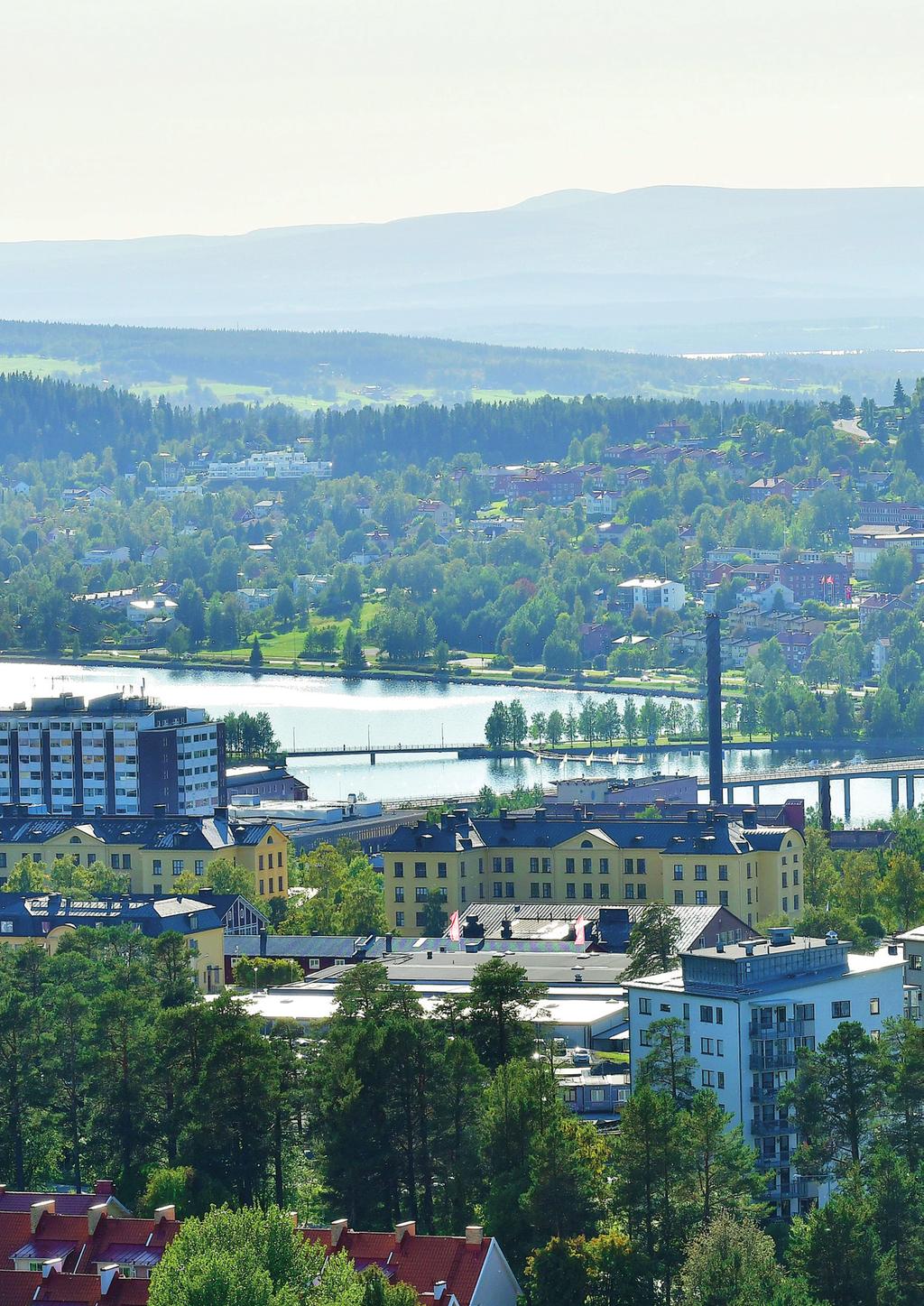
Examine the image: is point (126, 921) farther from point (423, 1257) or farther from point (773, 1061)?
point (423, 1257)

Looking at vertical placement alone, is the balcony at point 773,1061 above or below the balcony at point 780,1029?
below

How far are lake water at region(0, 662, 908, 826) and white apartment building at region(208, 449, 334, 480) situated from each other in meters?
49.4

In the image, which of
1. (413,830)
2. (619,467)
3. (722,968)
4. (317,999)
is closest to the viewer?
(722,968)

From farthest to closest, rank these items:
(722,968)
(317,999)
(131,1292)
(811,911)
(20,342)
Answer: (20,342) < (811,911) < (317,999) < (722,968) < (131,1292)

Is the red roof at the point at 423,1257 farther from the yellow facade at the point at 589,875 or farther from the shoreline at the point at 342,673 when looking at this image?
the shoreline at the point at 342,673

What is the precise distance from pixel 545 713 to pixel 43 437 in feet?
278

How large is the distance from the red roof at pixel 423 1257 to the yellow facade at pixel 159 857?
60.8ft

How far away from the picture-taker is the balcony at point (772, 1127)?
21797 millimetres

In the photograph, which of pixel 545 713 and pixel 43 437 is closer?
pixel 545 713

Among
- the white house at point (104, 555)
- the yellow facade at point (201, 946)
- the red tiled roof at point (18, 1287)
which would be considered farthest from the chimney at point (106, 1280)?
the white house at point (104, 555)

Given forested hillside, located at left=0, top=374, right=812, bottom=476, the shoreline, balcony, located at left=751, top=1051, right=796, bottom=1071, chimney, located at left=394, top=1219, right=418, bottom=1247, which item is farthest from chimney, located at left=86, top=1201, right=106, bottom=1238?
forested hillside, located at left=0, top=374, right=812, bottom=476

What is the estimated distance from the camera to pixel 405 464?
450ft

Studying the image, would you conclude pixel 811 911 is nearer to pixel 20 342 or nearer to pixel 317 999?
pixel 317 999

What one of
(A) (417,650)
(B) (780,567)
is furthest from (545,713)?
(B) (780,567)
